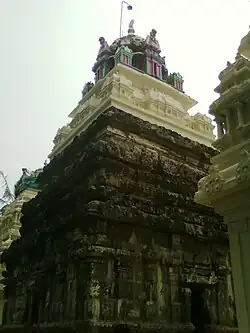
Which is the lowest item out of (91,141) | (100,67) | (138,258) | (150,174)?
(138,258)

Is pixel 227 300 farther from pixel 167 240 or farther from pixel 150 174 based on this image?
pixel 150 174

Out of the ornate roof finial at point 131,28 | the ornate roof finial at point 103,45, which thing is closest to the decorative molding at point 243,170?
the ornate roof finial at point 103,45

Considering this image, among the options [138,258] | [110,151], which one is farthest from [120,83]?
[138,258]

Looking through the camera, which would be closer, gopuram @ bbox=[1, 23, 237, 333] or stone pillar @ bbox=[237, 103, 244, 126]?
stone pillar @ bbox=[237, 103, 244, 126]

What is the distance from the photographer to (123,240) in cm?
1222

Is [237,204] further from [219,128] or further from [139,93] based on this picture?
[139,93]

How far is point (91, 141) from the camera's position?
1448 centimetres

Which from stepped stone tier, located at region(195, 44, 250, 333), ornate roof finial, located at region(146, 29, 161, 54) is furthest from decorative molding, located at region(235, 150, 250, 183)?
ornate roof finial, located at region(146, 29, 161, 54)

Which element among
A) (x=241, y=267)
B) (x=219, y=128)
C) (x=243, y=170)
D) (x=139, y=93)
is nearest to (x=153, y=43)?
(x=139, y=93)

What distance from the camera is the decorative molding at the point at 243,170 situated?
7085 millimetres

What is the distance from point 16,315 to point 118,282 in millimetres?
6805

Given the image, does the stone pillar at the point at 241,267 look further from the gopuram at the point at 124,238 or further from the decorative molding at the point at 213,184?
the gopuram at the point at 124,238

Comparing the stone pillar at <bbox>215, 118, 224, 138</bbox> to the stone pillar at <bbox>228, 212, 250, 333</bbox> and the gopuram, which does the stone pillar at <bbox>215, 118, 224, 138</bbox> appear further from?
the gopuram

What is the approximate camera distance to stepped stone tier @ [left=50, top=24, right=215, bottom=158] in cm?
1631
